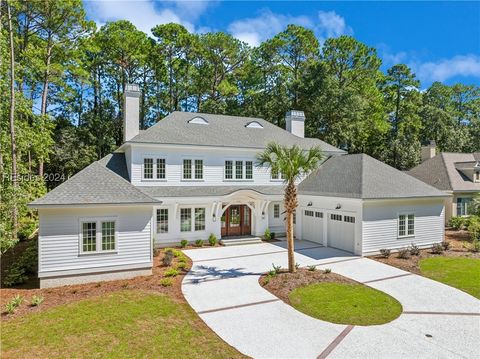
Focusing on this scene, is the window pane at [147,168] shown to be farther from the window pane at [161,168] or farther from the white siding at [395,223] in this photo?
the white siding at [395,223]

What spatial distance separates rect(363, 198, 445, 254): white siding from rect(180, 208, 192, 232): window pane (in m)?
10.2

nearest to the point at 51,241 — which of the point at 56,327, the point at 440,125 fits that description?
the point at 56,327

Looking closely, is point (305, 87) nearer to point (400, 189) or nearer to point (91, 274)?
point (400, 189)

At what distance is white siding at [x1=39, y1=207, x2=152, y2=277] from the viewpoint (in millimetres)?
11414

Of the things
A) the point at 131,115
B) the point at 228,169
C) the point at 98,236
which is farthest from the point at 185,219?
the point at 131,115

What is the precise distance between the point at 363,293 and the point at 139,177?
44.2 ft

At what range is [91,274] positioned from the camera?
12.0m

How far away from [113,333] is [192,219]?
1097 centimetres

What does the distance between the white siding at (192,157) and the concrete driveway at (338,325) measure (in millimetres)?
6769

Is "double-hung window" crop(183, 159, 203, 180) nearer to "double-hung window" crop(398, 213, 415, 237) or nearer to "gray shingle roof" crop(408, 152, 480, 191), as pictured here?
"double-hung window" crop(398, 213, 415, 237)

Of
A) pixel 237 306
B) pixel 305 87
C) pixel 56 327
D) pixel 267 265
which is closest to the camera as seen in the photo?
pixel 56 327

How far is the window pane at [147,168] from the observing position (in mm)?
18156

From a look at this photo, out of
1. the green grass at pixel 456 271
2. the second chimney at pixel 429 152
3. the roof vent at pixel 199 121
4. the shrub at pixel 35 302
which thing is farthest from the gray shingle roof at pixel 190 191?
the second chimney at pixel 429 152

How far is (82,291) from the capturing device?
36.0 ft
